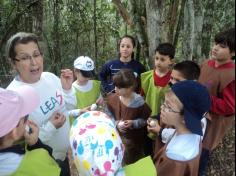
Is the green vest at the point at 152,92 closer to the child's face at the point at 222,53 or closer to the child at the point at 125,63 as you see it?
the child at the point at 125,63

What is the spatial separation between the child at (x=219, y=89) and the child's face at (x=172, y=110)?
1.14 ft

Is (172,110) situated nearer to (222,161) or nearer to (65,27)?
(222,161)

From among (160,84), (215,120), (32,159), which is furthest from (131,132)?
(32,159)

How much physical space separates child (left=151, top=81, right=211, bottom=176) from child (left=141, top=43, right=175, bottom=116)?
1269mm

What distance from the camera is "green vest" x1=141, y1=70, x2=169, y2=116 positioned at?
306 cm

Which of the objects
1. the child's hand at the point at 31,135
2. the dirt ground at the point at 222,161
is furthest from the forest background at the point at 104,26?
the child's hand at the point at 31,135

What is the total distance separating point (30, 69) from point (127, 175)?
971 mm

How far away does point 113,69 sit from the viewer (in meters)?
3.76

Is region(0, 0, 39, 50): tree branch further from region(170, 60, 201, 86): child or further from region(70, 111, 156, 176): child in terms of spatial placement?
region(70, 111, 156, 176): child

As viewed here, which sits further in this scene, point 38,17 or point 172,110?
point 38,17

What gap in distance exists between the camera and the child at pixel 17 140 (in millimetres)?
1637

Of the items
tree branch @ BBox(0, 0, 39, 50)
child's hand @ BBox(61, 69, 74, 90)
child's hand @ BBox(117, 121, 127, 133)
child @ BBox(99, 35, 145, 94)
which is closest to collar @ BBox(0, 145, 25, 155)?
child's hand @ BBox(61, 69, 74, 90)

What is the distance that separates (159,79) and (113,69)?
31.2 inches

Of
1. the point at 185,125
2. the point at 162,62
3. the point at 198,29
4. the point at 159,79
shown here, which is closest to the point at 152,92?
the point at 159,79
